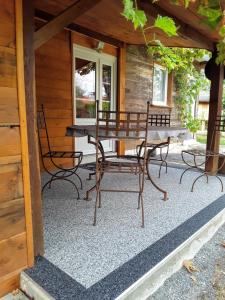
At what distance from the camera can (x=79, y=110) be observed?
4328 mm

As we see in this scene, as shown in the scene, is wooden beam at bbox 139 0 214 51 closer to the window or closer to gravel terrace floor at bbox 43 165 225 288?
gravel terrace floor at bbox 43 165 225 288

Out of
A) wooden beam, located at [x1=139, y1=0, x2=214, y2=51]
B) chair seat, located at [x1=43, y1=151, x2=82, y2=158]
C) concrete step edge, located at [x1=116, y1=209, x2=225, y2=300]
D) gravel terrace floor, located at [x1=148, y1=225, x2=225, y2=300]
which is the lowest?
gravel terrace floor, located at [x1=148, y1=225, x2=225, y2=300]

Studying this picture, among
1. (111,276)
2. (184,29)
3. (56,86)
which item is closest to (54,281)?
(111,276)

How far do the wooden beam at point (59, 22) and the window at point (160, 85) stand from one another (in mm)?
4894

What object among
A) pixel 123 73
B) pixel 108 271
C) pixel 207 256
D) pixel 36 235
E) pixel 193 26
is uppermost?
pixel 193 26

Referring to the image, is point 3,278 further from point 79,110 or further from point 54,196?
point 79,110

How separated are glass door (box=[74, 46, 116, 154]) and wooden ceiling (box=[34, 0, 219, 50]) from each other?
0.43 metres

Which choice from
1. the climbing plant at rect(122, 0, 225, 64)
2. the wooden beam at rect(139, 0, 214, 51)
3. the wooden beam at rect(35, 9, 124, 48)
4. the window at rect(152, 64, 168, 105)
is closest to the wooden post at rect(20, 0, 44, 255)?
the climbing plant at rect(122, 0, 225, 64)

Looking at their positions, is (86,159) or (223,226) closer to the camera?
(223,226)

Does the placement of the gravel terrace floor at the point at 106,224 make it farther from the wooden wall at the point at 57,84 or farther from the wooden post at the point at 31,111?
the wooden wall at the point at 57,84

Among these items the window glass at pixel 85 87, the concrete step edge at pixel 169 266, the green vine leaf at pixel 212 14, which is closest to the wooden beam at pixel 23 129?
the concrete step edge at pixel 169 266

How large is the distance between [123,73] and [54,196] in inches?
122

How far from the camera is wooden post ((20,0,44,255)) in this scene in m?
1.38

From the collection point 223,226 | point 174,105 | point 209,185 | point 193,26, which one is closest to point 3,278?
point 223,226
